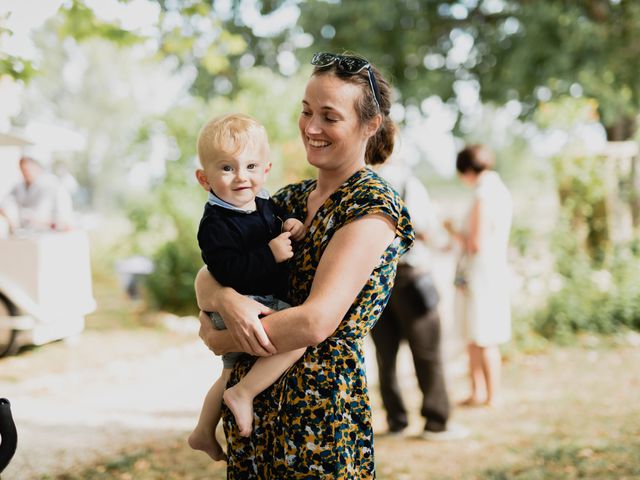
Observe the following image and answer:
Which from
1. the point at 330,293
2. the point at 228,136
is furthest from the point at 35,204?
the point at 330,293

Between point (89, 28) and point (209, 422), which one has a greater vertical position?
point (89, 28)

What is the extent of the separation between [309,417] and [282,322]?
0.28 meters

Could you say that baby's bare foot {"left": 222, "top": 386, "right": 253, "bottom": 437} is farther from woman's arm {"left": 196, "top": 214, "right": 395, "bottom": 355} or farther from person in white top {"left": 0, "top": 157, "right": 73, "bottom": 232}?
person in white top {"left": 0, "top": 157, "right": 73, "bottom": 232}

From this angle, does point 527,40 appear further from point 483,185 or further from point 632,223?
point 483,185

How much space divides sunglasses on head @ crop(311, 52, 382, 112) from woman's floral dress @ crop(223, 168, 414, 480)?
0.73 feet

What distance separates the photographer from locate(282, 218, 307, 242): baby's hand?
6.25 ft

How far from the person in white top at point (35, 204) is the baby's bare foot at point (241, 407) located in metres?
6.61

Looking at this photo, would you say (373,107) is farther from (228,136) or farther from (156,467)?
(156,467)

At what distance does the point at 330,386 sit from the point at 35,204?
699cm

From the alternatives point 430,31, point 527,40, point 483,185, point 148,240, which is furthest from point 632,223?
point 148,240

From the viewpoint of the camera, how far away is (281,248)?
1.82m

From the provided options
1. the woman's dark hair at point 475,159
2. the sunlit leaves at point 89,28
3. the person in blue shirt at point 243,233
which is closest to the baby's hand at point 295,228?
the person in blue shirt at point 243,233

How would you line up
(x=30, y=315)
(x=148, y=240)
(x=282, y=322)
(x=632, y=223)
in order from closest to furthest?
(x=282, y=322) < (x=30, y=315) < (x=632, y=223) < (x=148, y=240)

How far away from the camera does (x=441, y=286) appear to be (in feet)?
33.2
